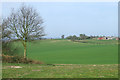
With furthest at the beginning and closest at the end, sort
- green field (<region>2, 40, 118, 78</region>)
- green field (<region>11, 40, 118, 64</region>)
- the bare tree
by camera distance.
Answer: green field (<region>11, 40, 118, 64</region>)
the bare tree
green field (<region>2, 40, 118, 78</region>)

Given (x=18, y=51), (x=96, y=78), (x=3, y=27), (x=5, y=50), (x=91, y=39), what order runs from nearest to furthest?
1. (x=96, y=78)
2. (x=3, y=27)
3. (x=5, y=50)
4. (x=18, y=51)
5. (x=91, y=39)

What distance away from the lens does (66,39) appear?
81.9 m

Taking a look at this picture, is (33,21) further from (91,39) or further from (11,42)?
(91,39)

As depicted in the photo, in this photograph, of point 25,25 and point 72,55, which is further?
point 72,55

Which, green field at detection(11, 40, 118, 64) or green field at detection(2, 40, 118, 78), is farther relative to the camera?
green field at detection(11, 40, 118, 64)

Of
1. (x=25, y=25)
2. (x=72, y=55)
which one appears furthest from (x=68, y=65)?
(x=72, y=55)

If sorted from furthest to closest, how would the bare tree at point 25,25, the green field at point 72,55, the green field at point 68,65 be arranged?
the green field at point 72,55, the bare tree at point 25,25, the green field at point 68,65

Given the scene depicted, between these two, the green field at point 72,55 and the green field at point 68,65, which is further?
the green field at point 72,55

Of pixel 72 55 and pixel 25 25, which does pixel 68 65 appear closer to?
pixel 25 25

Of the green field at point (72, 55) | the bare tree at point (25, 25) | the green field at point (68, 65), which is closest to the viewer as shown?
the green field at point (68, 65)

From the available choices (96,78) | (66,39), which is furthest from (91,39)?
(96,78)

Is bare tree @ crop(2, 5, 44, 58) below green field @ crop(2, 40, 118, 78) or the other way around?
the other way around

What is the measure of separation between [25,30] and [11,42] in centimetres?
303

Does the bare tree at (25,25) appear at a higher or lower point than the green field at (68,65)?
higher
